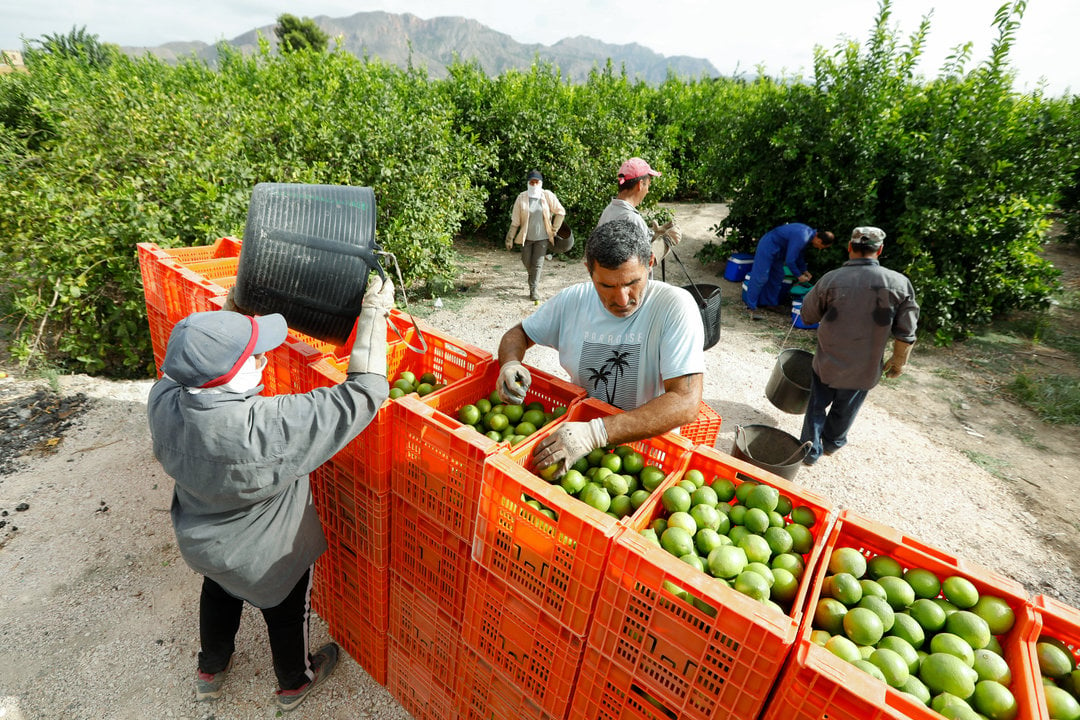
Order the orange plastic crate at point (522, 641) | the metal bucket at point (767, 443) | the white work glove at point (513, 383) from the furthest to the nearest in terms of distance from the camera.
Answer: the metal bucket at point (767, 443)
the white work glove at point (513, 383)
the orange plastic crate at point (522, 641)

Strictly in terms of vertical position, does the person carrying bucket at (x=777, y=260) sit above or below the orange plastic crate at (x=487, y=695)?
above

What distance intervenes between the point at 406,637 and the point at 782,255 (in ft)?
28.9

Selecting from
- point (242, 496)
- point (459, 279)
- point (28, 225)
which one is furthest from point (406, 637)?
point (459, 279)

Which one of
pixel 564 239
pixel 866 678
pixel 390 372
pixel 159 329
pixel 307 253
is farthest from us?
pixel 564 239

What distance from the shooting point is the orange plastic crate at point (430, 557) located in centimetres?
238

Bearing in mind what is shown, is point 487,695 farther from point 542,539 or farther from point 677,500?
point 677,500

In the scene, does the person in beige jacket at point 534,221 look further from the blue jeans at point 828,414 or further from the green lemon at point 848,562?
the green lemon at point 848,562

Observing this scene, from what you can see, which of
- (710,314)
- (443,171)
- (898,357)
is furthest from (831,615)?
(443,171)

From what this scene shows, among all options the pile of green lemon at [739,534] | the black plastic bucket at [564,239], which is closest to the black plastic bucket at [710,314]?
the pile of green lemon at [739,534]

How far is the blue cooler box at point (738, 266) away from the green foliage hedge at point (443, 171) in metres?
0.52

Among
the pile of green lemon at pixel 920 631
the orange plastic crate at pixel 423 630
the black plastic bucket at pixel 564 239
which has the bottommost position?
the orange plastic crate at pixel 423 630

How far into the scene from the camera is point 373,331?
246cm

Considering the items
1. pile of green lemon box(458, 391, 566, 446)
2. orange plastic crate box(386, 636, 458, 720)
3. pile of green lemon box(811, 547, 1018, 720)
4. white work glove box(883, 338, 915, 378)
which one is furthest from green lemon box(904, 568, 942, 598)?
white work glove box(883, 338, 915, 378)

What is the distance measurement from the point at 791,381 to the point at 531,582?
16.2ft
